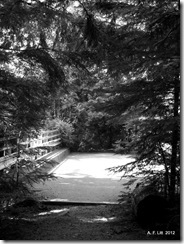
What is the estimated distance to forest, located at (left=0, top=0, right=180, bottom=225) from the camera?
129 inches

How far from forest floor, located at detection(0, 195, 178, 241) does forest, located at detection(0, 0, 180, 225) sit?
583 mm

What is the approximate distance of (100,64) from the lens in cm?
377

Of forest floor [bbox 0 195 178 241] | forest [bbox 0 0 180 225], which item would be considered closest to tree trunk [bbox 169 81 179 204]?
forest [bbox 0 0 180 225]

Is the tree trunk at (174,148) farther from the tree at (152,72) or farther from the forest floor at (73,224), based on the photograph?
the forest floor at (73,224)

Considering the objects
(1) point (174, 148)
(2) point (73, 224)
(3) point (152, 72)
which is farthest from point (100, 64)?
(2) point (73, 224)

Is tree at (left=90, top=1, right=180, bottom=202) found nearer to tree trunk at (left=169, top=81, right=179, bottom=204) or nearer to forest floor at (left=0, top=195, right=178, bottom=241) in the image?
tree trunk at (left=169, top=81, right=179, bottom=204)

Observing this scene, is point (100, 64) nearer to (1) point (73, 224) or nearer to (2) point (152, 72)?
(2) point (152, 72)

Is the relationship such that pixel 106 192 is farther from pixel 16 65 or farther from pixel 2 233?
pixel 16 65

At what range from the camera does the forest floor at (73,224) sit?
136 inches

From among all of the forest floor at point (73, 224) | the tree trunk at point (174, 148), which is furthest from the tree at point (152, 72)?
the forest floor at point (73, 224)

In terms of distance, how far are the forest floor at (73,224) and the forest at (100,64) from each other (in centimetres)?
58

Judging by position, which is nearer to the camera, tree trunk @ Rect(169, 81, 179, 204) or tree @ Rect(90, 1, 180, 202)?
tree @ Rect(90, 1, 180, 202)

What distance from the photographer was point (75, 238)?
11.3 feet

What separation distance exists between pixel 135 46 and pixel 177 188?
2287mm
